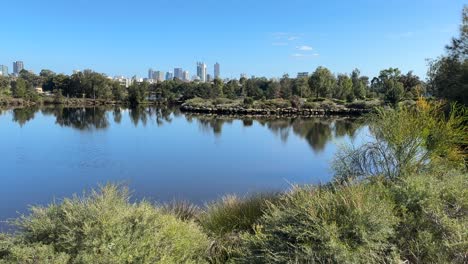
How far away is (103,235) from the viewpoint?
377cm

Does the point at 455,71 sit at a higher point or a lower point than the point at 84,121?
higher

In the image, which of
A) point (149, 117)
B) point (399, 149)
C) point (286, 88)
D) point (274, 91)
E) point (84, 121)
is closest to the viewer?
point (399, 149)

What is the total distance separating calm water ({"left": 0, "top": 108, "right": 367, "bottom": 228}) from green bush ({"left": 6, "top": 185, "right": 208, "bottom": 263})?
223 inches

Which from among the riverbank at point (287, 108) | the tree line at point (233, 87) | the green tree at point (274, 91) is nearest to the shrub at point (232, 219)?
the riverbank at point (287, 108)

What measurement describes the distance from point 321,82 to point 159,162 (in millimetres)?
52194

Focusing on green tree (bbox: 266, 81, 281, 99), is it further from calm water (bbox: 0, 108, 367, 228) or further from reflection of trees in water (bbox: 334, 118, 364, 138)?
calm water (bbox: 0, 108, 367, 228)

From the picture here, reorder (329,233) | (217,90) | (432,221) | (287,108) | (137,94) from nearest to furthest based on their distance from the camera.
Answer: (329,233)
(432,221)
(287,108)
(217,90)
(137,94)

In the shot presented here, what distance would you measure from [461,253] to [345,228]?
3.82ft

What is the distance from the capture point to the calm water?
45.8ft

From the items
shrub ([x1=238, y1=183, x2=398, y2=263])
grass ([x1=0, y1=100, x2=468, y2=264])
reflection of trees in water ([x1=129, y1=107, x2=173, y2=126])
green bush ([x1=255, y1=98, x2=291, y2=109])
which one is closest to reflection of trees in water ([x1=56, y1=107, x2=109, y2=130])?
reflection of trees in water ([x1=129, y1=107, x2=173, y2=126])

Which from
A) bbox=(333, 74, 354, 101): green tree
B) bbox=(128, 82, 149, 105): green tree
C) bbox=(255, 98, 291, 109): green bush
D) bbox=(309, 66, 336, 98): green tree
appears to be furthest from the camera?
bbox=(128, 82, 149, 105): green tree

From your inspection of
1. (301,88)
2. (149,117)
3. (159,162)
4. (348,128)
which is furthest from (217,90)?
(159,162)

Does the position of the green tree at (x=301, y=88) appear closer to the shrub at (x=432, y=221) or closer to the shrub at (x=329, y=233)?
the shrub at (x=432, y=221)

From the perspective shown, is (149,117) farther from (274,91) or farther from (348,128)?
(274,91)
